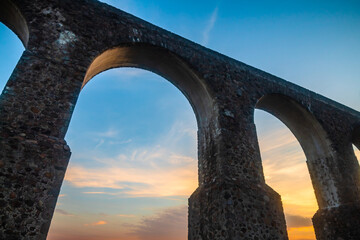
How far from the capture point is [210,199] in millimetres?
5945

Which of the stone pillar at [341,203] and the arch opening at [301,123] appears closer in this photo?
the stone pillar at [341,203]

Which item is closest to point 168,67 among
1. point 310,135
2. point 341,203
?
point 310,135

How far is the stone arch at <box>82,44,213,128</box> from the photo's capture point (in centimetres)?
710

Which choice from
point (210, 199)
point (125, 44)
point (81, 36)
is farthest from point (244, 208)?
point (81, 36)

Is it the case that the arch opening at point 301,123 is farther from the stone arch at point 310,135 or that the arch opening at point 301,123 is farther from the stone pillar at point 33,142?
the stone pillar at point 33,142

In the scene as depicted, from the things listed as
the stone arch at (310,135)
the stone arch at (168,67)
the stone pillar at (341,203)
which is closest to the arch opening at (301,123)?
the stone arch at (310,135)

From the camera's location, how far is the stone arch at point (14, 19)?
568 centimetres

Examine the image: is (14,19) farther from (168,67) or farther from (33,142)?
(168,67)

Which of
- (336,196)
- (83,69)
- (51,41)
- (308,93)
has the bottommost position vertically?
(336,196)

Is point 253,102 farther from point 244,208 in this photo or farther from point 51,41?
point 51,41

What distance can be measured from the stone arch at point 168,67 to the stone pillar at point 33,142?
6.11ft

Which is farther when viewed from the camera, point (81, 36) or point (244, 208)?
point (81, 36)

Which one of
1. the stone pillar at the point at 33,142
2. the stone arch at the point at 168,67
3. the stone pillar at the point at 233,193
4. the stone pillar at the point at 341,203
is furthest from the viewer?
the stone pillar at the point at 341,203

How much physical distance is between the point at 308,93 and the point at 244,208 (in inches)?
258
